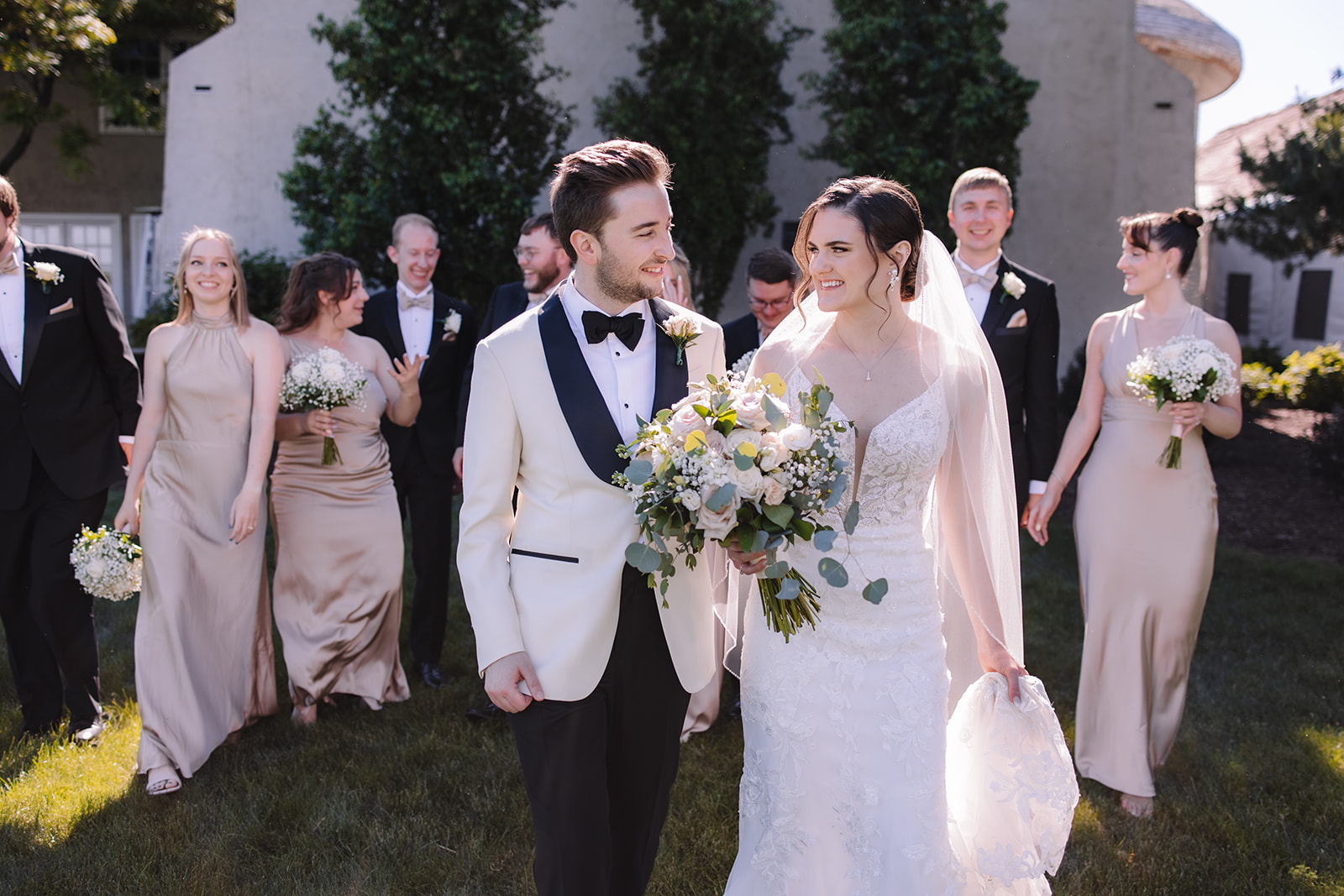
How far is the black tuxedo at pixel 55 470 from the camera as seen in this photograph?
497 cm

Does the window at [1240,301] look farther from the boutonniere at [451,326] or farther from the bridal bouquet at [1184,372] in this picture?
the boutonniere at [451,326]

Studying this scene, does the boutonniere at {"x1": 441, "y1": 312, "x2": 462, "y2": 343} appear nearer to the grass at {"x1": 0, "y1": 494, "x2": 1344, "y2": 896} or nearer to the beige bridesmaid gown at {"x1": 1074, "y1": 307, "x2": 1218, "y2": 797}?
the grass at {"x1": 0, "y1": 494, "x2": 1344, "y2": 896}

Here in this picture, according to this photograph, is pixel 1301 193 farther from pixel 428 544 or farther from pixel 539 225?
pixel 428 544

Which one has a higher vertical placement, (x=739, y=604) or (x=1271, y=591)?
(x=739, y=604)

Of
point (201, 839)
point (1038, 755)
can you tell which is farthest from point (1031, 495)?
point (201, 839)

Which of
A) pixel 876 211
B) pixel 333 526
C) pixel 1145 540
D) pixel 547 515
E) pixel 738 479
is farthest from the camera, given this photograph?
pixel 333 526

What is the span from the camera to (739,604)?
351 cm

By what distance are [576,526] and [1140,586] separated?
3105mm

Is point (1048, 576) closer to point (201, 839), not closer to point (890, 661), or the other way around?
point (890, 661)

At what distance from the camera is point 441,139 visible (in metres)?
11.1

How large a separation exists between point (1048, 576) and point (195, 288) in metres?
6.97

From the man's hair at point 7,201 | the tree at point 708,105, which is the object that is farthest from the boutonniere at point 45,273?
the tree at point 708,105

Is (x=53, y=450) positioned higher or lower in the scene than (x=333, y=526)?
higher

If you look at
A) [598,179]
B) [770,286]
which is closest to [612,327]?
[598,179]
